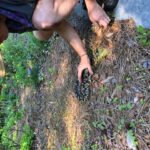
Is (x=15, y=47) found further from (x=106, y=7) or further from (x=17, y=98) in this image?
(x=106, y=7)

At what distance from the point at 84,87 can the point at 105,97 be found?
0.33 meters

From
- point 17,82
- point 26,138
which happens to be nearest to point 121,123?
point 26,138

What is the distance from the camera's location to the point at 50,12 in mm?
3121

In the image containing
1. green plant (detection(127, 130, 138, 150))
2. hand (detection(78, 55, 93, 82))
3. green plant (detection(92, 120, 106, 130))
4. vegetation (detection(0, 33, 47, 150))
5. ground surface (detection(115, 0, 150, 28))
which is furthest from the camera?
vegetation (detection(0, 33, 47, 150))

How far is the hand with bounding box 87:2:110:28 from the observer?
3332mm

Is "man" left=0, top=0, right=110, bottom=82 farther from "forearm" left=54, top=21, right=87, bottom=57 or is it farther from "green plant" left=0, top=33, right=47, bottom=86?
"green plant" left=0, top=33, right=47, bottom=86

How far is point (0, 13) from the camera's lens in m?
2.93

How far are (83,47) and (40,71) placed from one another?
209cm

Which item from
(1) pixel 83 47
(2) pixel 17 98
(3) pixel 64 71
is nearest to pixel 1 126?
(2) pixel 17 98

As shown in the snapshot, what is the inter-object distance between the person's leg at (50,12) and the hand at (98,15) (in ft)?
0.75

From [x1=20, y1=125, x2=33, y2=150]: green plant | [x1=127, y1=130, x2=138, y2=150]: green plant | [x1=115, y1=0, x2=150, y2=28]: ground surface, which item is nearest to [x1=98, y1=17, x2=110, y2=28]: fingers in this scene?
[x1=115, y1=0, x2=150, y2=28]: ground surface

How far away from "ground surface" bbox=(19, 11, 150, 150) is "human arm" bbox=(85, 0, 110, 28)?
0.11 metres

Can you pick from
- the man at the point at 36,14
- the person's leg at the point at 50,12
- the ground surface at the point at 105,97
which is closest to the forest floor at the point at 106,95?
the ground surface at the point at 105,97

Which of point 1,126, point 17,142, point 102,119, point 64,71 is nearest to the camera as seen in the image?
point 102,119
